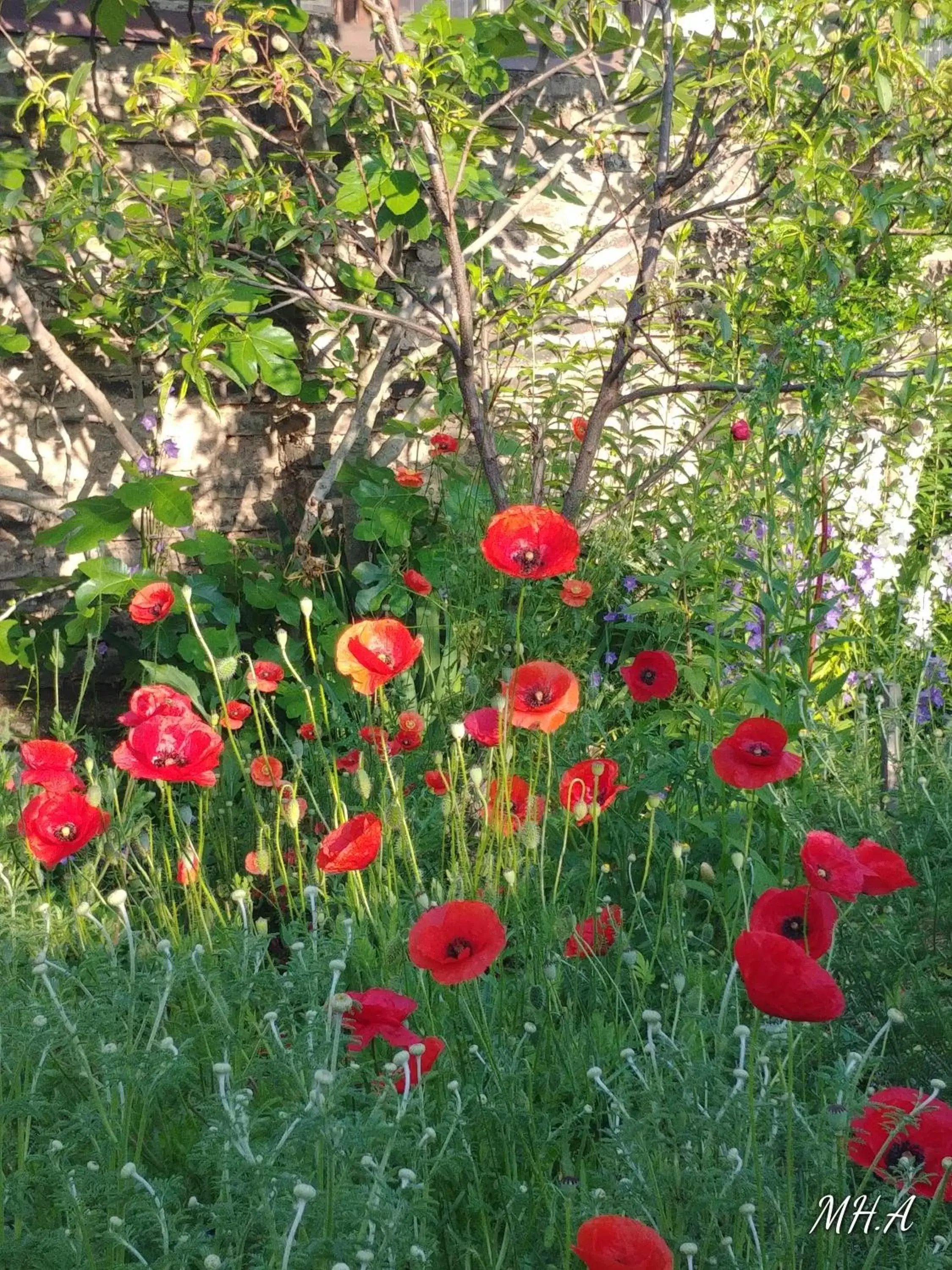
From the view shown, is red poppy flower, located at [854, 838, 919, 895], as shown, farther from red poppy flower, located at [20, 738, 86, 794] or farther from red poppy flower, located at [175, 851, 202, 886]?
red poppy flower, located at [20, 738, 86, 794]

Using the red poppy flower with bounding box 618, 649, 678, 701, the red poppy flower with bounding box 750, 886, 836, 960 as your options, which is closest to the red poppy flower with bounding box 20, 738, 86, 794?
the red poppy flower with bounding box 618, 649, 678, 701

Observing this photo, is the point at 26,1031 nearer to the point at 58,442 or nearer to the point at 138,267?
the point at 138,267

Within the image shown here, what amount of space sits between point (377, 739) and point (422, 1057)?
0.94m

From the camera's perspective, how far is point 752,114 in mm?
3117

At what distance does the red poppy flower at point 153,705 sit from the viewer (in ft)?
6.51

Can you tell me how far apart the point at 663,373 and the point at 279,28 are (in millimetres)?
1596

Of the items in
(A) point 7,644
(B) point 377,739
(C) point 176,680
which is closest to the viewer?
(B) point 377,739

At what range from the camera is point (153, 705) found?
6.58ft

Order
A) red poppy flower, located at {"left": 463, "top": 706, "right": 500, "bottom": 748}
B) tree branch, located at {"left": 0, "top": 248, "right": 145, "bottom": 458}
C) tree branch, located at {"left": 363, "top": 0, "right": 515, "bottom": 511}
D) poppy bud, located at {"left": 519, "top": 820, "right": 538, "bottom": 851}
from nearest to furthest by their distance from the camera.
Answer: poppy bud, located at {"left": 519, "top": 820, "right": 538, "bottom": 851}, red poppy flower, located at {"left": 463, "top": 706, "right": 500, "bottom": 748}, tree branch, located at {"left": 363, "top": 0, "right": 515, "bottom": 511}, tree branch, located at {"left": 0, "top": 248, "right": 145, "bottom": 458}

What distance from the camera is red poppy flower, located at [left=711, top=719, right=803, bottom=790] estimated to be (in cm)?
157

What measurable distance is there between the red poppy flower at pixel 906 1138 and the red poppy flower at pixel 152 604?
162 cm

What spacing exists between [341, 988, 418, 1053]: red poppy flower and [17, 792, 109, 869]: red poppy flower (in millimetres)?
631

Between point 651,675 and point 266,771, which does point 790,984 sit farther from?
point 266,771

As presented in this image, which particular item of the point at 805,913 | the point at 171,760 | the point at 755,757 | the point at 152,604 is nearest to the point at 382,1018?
the point at 805,913
